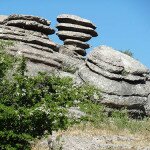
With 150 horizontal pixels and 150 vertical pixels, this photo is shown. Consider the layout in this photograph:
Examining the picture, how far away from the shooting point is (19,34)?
40.8 meters

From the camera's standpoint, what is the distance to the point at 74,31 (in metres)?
48.4

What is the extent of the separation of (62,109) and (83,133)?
39.7ft

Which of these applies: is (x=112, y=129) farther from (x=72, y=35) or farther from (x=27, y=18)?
(x=72, y=35)

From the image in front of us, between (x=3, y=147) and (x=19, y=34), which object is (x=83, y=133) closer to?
(x=3, y=147)

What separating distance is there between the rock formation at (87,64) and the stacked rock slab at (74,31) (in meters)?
3.16

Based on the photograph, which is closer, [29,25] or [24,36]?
[24,36]

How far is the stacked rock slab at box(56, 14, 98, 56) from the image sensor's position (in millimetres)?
47906

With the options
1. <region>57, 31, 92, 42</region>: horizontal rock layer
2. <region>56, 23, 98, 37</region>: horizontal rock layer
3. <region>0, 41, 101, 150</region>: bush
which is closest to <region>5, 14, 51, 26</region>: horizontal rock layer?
<region>56, 23, 98, 37</region>: horizontal rock layer

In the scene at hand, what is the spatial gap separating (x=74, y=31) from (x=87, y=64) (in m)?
8.35

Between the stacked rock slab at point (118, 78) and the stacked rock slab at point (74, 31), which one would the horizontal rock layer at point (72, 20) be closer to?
the stacked rock slab at point (74, 31)

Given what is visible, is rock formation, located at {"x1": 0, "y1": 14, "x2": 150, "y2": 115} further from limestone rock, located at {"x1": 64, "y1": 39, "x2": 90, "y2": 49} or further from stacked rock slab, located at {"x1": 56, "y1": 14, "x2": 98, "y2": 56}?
stacked rock slab, located at {"x1": 56, "y1": 14, "x2": 98, "y2": 56}

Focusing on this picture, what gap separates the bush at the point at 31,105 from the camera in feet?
53.7

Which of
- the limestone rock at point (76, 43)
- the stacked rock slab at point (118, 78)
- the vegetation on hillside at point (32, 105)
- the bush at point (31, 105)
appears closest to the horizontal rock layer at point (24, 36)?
the stacked rock slab at point (118, 78)

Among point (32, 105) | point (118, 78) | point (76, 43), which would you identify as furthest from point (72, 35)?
point (32, 105)
